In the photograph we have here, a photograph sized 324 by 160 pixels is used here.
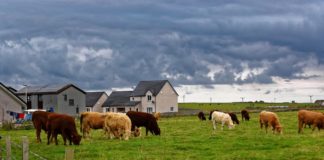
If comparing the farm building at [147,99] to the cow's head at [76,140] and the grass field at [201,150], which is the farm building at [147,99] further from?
the grass field at [201,150]

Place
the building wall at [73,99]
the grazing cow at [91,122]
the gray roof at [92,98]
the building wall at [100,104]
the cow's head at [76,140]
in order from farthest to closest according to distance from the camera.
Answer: the building wall at [100,104] → the gray roof at [92,98] → the building wall at [73,99] → the grazing cow at [91,122] → the cow's head at [76,140]

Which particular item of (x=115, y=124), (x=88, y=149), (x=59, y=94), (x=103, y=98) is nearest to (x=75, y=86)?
(x=59, y=94)

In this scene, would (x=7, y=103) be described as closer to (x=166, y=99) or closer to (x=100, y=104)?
(x=166, y=99)

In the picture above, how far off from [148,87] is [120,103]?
6.62 m

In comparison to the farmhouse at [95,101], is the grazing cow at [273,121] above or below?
below

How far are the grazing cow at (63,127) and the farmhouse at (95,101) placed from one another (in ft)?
302

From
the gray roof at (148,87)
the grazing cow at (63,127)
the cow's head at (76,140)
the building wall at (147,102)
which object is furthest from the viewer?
the gray roof at (148,87)

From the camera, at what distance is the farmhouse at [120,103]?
115312 mm

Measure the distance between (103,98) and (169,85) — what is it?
15.2m

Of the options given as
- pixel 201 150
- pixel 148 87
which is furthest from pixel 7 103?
pixel 201 150

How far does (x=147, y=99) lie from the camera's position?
11544cm

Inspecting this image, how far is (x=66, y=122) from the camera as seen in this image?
27562 mm

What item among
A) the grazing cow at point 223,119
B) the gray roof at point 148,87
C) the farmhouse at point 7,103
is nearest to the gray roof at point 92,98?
the gray roof at point 148,87

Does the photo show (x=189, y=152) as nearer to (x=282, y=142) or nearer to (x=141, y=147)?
(x=141, y=147)
